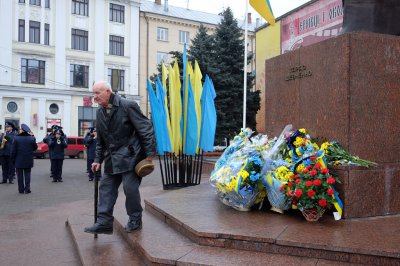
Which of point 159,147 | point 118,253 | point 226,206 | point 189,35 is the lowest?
point 118,253

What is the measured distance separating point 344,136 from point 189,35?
127ft

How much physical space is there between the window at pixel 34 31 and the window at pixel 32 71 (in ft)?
5.55

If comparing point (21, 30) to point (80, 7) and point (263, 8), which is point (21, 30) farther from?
point (263, 8)

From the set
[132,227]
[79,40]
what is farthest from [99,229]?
[79,40]

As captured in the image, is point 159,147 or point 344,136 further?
point 159,147

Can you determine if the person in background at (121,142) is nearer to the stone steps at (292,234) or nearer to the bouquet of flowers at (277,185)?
the stone steps at (292,234)

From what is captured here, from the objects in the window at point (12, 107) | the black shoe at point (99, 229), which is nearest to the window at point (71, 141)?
the window at point (12, 107)

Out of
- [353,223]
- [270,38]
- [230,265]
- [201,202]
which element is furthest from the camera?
Answer: [270,38]

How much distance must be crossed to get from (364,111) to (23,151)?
26.5 feet

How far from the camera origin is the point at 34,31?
33406mm

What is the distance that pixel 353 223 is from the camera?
396cm

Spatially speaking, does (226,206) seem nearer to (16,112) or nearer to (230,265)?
(230,265)

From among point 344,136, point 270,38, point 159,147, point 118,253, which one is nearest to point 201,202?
point 118,253

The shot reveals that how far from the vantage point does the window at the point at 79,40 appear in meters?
35.0
